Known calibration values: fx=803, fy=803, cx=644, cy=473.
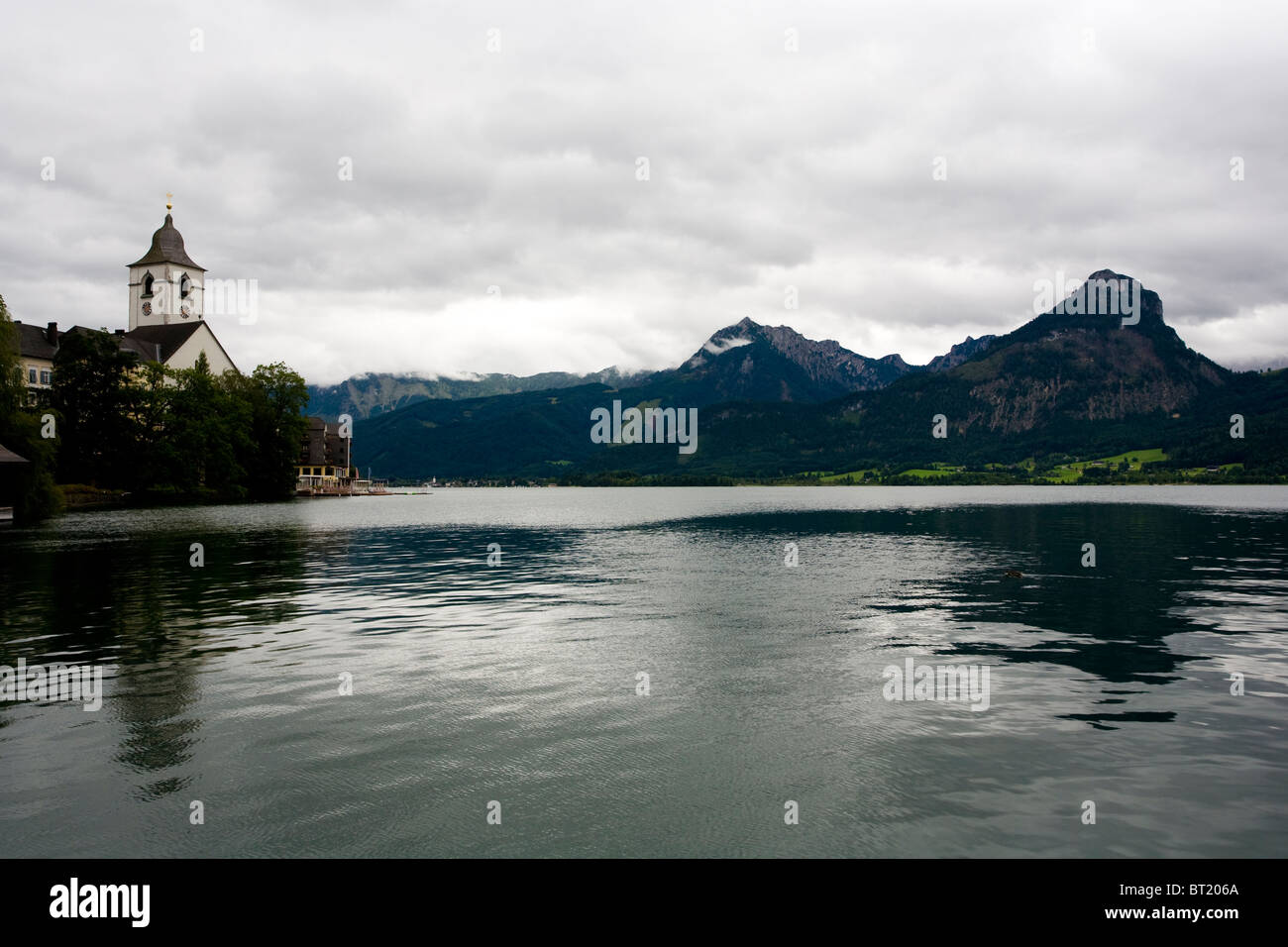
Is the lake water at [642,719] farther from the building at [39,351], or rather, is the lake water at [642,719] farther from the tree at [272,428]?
the building at [39,351]

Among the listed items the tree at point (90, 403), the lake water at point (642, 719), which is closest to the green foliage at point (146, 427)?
the tree at point (90, 403)

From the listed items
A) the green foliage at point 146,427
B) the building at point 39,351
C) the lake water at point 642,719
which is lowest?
the lake water at point 642,719

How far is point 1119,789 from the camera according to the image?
15.0 metres

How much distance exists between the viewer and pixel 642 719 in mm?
19766

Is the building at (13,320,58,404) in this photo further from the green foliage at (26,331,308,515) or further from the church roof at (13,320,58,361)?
the green foliage at (26,331,308,515)

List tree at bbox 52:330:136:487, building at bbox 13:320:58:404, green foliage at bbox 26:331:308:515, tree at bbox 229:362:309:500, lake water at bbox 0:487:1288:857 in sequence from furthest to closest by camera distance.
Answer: tree at bbox 229:362:309:500 → building at bbox 13:320:58:404 → green foliage at bbox 26:331:308:515 → tree at bbox 52:330:136:487 → lake water at bbox 0:487:1288:857

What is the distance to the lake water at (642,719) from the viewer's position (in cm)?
1323

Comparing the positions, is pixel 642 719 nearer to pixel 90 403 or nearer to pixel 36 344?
pixel 90 403

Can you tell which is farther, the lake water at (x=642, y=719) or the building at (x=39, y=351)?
the building at (x=39, y=351)

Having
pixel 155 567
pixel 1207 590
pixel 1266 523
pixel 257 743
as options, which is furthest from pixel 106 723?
pixel 1266 523

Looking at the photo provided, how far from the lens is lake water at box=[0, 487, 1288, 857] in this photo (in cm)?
1323

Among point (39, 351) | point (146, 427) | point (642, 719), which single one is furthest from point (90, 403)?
point (642, 719)

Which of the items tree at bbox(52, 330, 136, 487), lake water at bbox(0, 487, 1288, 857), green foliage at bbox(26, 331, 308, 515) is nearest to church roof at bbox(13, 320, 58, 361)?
green foliage at bbox(26, 331, 308, 515)
